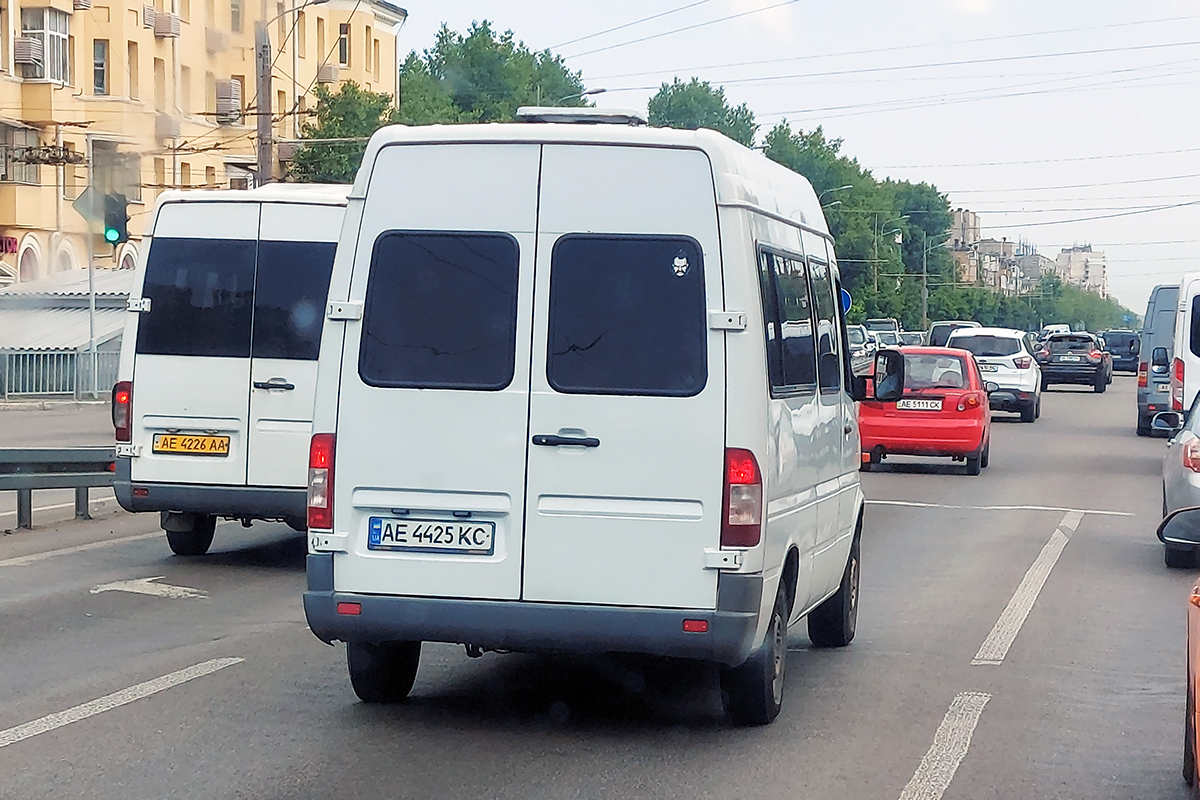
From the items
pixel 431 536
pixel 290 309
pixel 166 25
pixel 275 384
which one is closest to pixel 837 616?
pixel 431 536

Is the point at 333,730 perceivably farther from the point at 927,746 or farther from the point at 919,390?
the point at 919,390

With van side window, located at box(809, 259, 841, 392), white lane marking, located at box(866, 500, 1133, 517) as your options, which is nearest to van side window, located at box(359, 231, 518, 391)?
van side window, located at box(809, 259, 841, 392)

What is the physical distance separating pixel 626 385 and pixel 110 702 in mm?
2704

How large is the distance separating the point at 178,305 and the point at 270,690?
5.18m

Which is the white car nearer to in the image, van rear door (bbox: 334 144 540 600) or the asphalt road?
the asphalt road

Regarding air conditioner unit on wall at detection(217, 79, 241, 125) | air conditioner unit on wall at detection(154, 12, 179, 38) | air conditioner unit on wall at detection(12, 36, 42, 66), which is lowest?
air conditioner unit on wall at detection(217, 79, 241, 125)

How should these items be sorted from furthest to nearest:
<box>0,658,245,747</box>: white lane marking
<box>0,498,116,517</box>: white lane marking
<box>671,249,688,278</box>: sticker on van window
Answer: <box>0,498,116,517</box>: white lane marking < <box>0,658,245,747</box>: white lane marking < <box>671,249,688,278</box>: sticker on van window

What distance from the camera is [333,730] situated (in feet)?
24.7

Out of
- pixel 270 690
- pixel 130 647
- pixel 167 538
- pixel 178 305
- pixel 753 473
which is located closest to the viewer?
pixel 753 473

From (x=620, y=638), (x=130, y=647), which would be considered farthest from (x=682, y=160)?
(x=130, y=647)

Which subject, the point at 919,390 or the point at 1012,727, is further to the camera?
the point at 919,390

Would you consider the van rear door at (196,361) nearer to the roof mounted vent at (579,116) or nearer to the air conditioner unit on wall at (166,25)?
the roof mounted vent at (579,116)

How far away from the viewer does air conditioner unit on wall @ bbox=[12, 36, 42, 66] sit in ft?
163

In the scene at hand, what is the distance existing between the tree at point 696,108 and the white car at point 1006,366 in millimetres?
77340
